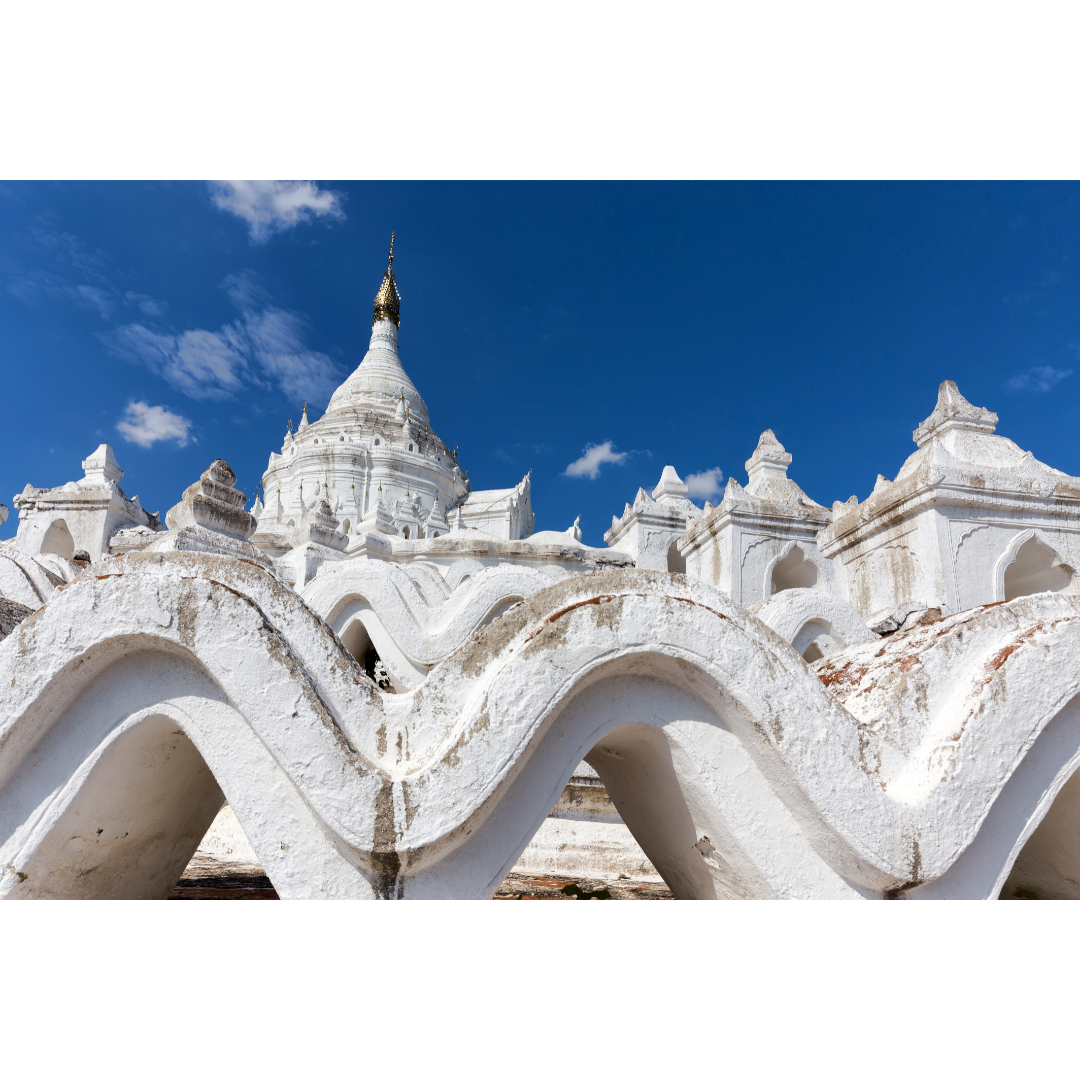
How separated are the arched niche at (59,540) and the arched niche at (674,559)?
9.10 m

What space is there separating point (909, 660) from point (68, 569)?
5.33 m

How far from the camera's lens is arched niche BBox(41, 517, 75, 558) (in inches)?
442

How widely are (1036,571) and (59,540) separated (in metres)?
12.6

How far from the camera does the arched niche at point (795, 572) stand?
30.4 feet

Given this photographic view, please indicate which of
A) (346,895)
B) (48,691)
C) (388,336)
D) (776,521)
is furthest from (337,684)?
(388,336)

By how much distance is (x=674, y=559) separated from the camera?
39.8ft

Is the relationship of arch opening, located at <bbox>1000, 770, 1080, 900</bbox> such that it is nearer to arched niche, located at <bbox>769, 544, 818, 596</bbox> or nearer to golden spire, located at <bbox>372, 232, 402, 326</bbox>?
arched niche, located at <bbox>769, 544, 818, 596</bbox>

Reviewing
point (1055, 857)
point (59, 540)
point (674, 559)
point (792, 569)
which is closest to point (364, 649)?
point (1055, 857)

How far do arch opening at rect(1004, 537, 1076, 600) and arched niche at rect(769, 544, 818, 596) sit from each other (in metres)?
2.76

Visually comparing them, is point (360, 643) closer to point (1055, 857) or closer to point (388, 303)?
→ point (1055, 857)

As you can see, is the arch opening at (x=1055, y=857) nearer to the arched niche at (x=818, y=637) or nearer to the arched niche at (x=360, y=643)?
the arched niche at (x=818, y=637)

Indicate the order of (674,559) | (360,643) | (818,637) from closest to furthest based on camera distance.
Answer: (818,637), (360,643), (674,559)

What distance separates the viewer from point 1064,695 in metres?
2.14

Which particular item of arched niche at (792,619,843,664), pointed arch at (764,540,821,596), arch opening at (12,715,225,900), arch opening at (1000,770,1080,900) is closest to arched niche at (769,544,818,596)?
pointed arch at (764,540,821,596)
